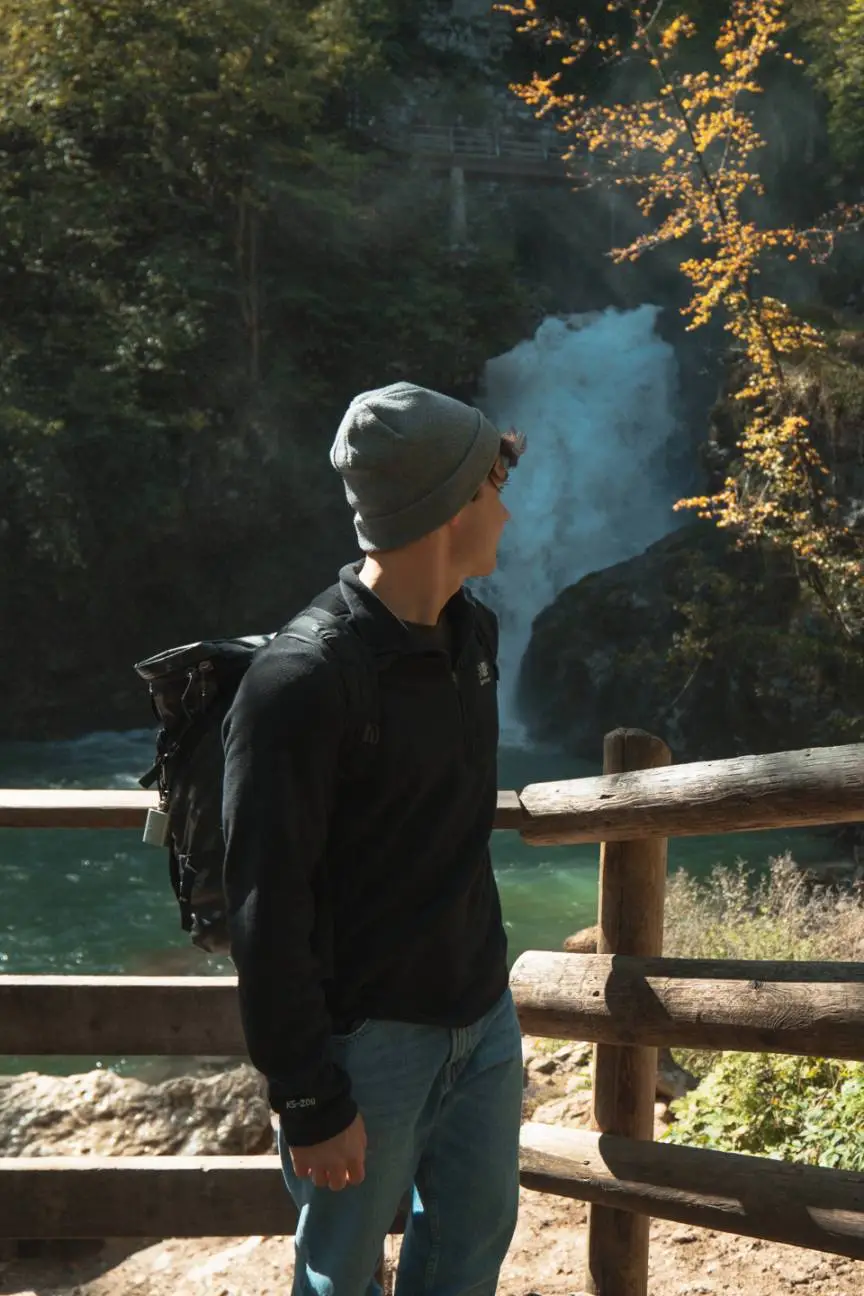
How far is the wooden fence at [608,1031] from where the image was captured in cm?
285

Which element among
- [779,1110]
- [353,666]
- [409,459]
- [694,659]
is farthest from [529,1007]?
[694,659]

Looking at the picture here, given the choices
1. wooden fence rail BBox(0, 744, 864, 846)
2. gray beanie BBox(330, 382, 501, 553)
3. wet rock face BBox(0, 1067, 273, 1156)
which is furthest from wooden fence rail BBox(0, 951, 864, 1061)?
wet rock face BBox(0, 1067, 273, 1156)

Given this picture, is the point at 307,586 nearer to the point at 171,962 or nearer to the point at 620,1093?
the point at 171,962

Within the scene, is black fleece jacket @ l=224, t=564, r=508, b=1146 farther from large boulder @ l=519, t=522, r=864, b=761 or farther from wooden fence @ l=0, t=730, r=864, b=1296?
large boulder @ l=519, t=522, r=864, b=761

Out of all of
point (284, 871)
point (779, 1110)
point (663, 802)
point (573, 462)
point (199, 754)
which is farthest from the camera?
point (573, 462)

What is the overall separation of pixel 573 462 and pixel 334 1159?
63.2 feet

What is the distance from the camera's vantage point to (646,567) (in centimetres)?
1812

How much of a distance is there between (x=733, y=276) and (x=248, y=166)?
33.5 feet

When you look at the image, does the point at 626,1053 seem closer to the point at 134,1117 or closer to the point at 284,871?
the point at 284,871

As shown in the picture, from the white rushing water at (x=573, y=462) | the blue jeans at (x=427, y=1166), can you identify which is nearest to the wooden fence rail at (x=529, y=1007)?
the blue jeans at (x=427, y=1166)

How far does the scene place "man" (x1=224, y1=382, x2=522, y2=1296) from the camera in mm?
1862

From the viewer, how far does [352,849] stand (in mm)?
2000

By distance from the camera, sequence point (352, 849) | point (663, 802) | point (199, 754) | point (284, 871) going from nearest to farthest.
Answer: point (284, 871) < point (352, 849) < point (199, 754) < point (663, 802)

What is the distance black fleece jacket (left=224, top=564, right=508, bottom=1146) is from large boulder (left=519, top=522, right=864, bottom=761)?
1244 centimetres
